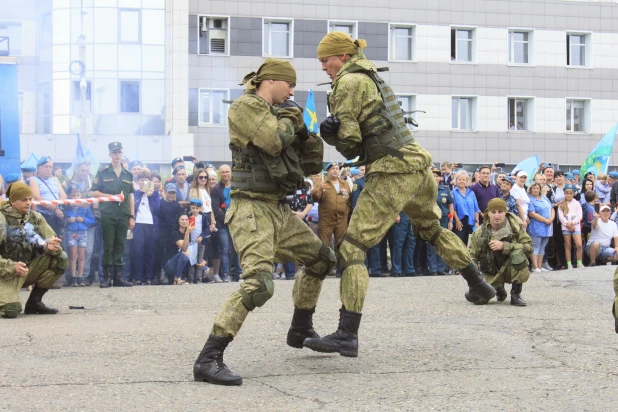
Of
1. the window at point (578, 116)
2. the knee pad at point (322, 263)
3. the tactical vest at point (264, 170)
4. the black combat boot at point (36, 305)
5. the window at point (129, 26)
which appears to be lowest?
the black combat boot at point (36, 305)

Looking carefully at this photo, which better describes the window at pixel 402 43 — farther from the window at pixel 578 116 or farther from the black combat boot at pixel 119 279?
the black combat boot at pixel 119 279

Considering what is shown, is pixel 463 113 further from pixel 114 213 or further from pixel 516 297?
pixel 516 297

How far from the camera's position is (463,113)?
35.1 m

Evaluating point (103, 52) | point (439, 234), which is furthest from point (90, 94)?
point (439, 234)

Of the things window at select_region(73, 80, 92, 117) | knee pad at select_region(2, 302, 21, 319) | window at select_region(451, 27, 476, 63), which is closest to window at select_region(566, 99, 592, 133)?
window at select_region(451, 27, 476, 63)

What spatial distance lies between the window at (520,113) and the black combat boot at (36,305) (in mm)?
27632

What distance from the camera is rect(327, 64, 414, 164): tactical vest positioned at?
21.3 ft

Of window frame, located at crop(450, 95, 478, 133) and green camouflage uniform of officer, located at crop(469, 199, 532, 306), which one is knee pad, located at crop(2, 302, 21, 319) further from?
window frame, located at crop(450, 95, 478, 133)

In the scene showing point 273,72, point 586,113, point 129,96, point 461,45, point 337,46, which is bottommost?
point 273,72

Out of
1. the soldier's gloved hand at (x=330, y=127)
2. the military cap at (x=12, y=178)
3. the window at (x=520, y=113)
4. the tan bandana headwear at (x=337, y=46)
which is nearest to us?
the soldier's gloved hand at (x=330, y=127)

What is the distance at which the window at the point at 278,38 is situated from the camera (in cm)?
3300

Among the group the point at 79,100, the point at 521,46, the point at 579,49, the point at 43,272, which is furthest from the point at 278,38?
the point at 43,272

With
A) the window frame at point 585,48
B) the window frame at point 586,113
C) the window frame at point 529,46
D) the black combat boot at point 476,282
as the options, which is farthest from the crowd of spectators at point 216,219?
the window frame at point 585,48

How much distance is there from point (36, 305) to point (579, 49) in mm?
29880
